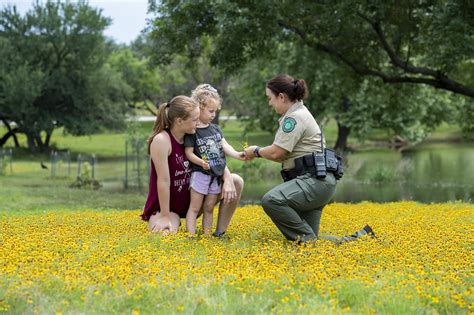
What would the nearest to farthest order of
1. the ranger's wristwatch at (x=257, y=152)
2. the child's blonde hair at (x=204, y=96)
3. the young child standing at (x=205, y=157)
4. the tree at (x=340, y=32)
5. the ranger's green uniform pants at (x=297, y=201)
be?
the ranger's green uniform pants at (x=297, y=201) < the ranger's wristwatch at (x=257, y=152) < the young child standing at (x=205, y=157) < the child's blonde hair at (x=204, y=96) < the tree at (x=340, y=32)

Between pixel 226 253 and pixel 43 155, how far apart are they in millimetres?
51623

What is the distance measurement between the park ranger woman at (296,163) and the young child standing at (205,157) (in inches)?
20.3

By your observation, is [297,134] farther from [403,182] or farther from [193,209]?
[403,182]

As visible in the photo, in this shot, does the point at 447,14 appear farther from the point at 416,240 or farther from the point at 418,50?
the point at 416,240

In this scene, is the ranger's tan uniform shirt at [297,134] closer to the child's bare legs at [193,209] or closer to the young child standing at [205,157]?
the young child standing at [205,157]

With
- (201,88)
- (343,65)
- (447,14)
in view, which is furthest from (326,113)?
(201,88)

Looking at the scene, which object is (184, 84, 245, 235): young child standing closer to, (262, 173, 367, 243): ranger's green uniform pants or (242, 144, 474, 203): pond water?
(262, 173, 367, 243): ranger's green uniform pants

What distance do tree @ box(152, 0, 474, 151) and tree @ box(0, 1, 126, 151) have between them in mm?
34755

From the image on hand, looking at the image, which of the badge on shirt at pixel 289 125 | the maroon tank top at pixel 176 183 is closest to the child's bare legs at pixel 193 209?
the maroon tank top at pixel 176 183

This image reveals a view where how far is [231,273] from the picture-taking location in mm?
6598

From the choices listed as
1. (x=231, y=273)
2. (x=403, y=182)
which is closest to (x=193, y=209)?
(x=231, y=273)

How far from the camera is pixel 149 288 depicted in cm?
595

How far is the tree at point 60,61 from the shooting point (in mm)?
57156

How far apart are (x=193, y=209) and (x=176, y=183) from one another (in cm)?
44
